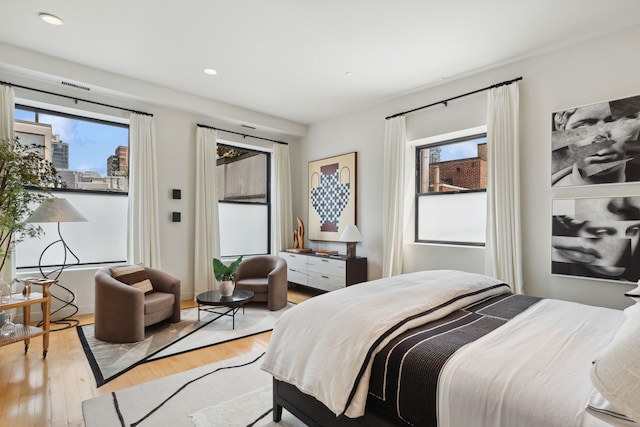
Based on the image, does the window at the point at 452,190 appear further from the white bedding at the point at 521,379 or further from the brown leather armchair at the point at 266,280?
the white bedding at the point at 521,379

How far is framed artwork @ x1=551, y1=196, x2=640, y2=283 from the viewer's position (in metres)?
2.91

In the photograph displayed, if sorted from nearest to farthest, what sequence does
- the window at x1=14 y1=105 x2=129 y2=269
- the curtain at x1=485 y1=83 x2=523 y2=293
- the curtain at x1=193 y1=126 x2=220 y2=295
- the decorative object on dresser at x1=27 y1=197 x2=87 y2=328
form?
the decorative object on dresser at x1=27 y1=197 x2=87 y2=328, the curtain at x1=485 y1=83 x2=523 y2=293, the window at x1=14 y1=105 x2=129 y2=269, the curtain at x1=193 y1=126 x2=220 y2=295

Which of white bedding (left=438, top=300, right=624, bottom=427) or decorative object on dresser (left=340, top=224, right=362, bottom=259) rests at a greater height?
decorative object on dresser (left=340, top=224, right=362, bottom=259)

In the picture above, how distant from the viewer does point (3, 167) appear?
330 cm

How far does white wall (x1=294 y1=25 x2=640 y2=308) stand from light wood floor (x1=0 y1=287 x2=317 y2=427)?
2.92 metres

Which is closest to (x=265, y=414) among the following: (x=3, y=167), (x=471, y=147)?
(x=3, y=167)

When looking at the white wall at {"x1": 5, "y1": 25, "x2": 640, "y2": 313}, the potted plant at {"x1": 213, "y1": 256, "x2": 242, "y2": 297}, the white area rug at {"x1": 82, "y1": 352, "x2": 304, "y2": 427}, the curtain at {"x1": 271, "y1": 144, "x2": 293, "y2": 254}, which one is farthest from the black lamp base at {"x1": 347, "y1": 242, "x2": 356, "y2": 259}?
the white area rug at {"x1": 82, "y1": 352, "x2": 304, "y2": 427}

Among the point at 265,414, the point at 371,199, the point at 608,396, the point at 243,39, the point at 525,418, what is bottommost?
the point at 265,414

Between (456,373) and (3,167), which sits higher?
(3,167)

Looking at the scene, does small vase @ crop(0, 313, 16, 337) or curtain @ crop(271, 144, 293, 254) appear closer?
small vase @ crop(0, 313, 16, 337)

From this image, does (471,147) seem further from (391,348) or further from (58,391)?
(58,391)

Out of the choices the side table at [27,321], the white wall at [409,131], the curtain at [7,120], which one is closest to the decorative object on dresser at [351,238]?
the white wall at [409,131]

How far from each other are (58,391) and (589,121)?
5.06 meters

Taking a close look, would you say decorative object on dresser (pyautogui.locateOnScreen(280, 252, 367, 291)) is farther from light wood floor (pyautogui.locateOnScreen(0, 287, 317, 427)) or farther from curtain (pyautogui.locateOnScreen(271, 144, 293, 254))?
light wood floor (pyautogui.locateOnScreen(0, 287, 317, 427))
